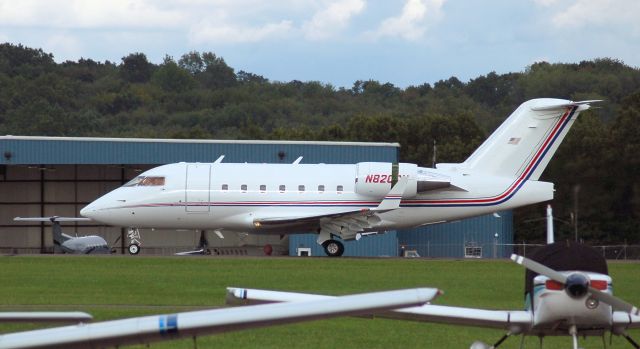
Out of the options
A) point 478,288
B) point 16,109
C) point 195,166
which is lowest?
point 478,288

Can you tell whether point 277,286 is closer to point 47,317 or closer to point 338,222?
point 338,222

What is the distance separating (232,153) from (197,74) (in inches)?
4278

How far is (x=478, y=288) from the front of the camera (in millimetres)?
25969

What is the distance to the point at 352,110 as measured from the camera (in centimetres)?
12594

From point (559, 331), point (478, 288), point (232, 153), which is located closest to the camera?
point (559, 331)

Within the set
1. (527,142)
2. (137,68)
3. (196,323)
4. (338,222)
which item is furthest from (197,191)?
(137,68)

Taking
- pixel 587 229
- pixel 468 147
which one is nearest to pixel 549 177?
pixel 587 229

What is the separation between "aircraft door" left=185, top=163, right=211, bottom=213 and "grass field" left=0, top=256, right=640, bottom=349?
3.06 m

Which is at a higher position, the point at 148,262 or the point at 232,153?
the point at 232,153

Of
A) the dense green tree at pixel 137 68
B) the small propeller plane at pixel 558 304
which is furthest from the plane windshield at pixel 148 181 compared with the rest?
the dense green tree at pixel 137 68

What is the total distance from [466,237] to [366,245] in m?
5.29

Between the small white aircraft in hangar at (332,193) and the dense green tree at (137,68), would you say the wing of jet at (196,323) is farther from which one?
the dense green tree at (137,68)

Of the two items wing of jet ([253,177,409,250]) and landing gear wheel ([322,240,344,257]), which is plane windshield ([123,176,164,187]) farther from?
landing gear wheel ([322,240,344,257])

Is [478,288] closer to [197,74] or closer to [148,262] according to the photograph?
[148,262]
